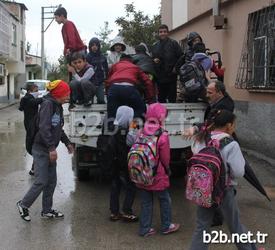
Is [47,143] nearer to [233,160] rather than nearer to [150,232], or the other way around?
[150,232]

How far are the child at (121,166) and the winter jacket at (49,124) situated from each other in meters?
0.69

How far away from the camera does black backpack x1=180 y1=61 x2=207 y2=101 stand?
664 centimetres

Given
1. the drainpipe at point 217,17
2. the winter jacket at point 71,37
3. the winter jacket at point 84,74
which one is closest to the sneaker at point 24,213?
the winter jacket at point 84,74

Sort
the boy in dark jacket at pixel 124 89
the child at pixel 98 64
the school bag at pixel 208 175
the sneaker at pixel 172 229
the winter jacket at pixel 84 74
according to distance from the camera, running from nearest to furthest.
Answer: the school bag at pixel 208 175 < the sneaker at pixel 172 229 < the boy in dark jacket at pixel 124 89 < the winter jacket at pixel 84 74 < the child at pixel 98 64

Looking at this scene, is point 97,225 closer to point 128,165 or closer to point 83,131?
point 128,165

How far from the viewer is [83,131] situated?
6.70 meters

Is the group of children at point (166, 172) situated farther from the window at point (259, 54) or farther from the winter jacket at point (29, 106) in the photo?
the window at point (259, 54)

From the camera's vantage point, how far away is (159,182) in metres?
5.21

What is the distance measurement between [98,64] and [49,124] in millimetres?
2451

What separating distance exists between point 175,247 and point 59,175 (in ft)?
13.6

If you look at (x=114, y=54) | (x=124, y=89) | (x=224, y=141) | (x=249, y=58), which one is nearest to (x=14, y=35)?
(x=249, y=58)

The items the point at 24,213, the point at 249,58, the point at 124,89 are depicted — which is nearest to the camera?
the point at 24,213

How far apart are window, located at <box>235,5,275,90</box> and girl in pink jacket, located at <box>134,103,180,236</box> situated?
16.1 ft

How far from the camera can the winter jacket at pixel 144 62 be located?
24.5 feet
